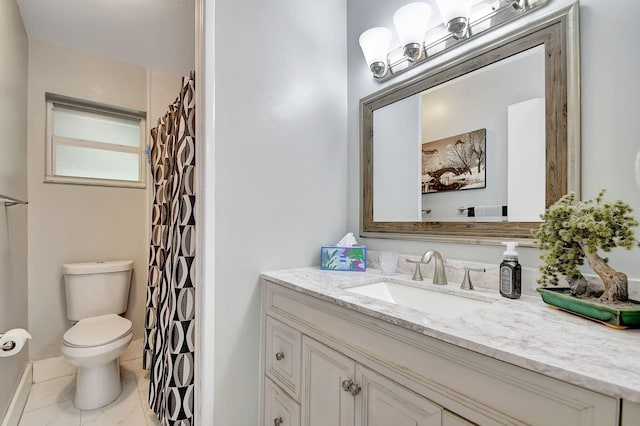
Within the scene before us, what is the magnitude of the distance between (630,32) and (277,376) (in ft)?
5.40

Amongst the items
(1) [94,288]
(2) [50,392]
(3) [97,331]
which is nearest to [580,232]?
(3) [97,331]

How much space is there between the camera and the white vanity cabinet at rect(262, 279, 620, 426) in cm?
50

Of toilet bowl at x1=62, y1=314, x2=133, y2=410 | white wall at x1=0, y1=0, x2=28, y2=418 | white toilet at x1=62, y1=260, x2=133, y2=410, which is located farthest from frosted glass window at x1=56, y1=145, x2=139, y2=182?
toilet bowl at x1=62, y1=314, x2=133, y2=410

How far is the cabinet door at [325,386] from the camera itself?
882mm

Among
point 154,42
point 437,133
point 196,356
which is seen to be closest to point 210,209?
point 196,356

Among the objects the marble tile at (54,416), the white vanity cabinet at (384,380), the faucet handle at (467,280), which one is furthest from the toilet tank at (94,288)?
the faucet handle at (467,280)

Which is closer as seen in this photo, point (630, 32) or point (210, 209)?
point (630, 32)

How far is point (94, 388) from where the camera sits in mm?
1692

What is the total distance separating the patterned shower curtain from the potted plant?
4.39 ft

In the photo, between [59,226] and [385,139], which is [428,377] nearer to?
[385,139]

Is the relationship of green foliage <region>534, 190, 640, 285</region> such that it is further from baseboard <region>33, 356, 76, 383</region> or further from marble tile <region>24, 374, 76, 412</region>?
baseboard <region>33, 356, 76, 383</region>

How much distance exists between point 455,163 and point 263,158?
861 millimetres

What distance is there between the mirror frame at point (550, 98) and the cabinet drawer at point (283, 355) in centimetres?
72

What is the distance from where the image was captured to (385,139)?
1.51m
